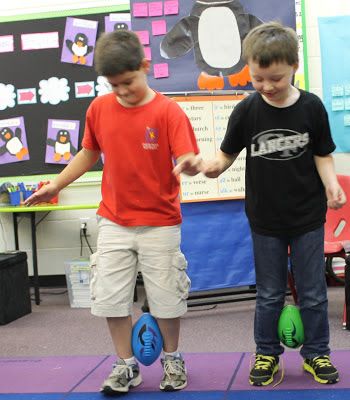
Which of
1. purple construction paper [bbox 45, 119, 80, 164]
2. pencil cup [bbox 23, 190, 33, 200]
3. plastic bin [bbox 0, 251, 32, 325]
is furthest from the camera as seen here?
purple construction paper [bbox 45, 119, 80, 164]

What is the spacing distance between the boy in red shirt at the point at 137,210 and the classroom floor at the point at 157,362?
166mm

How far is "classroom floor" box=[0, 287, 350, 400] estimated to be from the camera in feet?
7.12

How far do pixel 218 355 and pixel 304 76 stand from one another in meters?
2.16

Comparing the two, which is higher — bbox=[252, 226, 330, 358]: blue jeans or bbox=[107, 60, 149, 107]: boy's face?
bbox=[107, 60, 149, 107]: boy's face

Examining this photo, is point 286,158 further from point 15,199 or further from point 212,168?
point 15,199

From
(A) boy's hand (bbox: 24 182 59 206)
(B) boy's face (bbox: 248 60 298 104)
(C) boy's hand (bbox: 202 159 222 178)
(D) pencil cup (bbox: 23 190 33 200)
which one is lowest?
(D) pencil cup (bbox: 23 190 33 200)

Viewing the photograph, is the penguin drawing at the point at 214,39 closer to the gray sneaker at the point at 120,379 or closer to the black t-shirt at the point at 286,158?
the black t-shirt at the point at 286,158

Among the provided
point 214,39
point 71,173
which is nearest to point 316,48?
point 214,39

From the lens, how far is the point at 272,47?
196 cm

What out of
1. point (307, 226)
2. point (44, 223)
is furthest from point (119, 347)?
point (44, 223)

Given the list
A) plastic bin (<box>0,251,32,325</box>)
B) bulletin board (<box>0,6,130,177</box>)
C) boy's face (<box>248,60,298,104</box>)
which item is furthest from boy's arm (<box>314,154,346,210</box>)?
bulletin board (<box>0,6,130,177</box>)

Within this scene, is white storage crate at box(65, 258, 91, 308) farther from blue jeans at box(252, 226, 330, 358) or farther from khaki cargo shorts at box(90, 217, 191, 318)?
blue jeans at box(252, 226, 330, 358)

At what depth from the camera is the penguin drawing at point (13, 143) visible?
4531mm

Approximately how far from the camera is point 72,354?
2.86m
